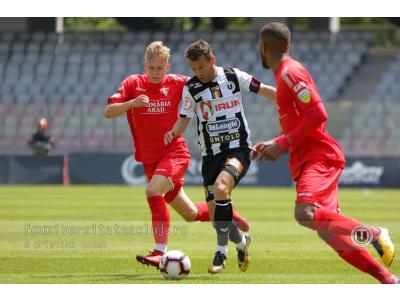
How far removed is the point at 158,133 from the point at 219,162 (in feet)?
3.15

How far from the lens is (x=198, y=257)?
437 inches

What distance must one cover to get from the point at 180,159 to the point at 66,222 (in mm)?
5258

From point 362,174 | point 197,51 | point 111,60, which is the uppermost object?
point 111,60

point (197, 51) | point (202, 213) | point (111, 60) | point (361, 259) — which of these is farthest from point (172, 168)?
point (111, 60)

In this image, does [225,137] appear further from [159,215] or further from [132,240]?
[132,240]

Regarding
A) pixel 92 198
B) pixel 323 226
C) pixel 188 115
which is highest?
pixel 188 115

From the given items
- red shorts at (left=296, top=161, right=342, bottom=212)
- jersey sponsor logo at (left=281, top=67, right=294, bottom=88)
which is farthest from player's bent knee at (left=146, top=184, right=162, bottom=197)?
jersey sponsor logo at (left=281, top=67, right=294, bottom=88)

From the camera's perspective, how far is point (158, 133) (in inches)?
412

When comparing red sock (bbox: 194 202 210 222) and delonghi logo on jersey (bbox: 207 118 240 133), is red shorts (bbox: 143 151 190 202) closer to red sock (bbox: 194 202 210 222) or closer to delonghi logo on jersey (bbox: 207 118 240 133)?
red sock (bbox: 194 202 210 222)

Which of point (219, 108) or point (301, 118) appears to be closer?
point (301, 118)

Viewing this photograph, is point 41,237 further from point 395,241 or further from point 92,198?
point 92,198

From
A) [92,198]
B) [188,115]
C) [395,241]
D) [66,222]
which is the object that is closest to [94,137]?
[92,198]

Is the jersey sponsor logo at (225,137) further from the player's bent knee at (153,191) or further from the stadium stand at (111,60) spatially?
the stadium stand at (111,60)
